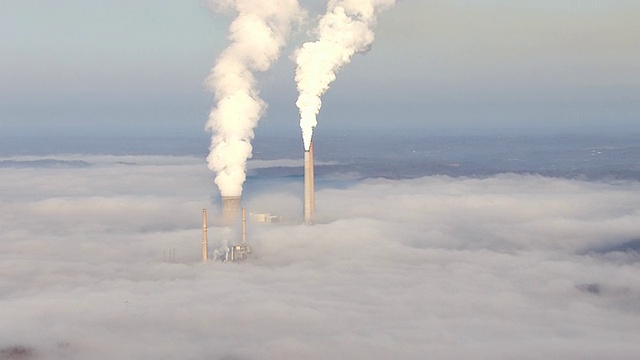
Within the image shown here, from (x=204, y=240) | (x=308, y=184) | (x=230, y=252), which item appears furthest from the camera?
(x=308, y=184)

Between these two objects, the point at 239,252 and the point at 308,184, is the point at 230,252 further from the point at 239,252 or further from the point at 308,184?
the point at 308,184

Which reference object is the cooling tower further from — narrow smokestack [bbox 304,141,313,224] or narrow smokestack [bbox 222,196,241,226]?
narrow smokestack [bbox 222,196,241,226]

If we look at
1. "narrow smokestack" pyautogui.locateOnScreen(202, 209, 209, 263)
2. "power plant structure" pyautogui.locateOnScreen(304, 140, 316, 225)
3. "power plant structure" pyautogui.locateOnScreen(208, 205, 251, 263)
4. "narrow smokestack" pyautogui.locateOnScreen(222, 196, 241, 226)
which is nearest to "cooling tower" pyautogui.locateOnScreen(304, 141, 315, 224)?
"power plant structure" pyautogui.locateOnScreen(304, 140, 316, 225)

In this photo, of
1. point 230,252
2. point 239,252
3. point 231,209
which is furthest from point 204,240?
point 231,209

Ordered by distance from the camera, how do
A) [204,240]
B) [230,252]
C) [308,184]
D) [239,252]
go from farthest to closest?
[308,184] < [230,252] < [239,252] < [204,240]

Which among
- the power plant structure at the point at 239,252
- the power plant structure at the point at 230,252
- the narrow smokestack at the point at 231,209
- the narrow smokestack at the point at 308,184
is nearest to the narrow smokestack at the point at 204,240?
the power plant structure at the point at 230,252

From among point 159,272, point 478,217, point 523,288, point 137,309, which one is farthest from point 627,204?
point 137,309
